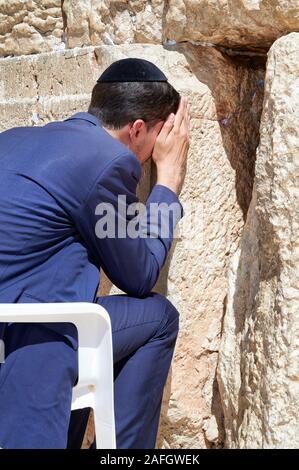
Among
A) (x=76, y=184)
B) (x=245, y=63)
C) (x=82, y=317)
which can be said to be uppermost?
(x=245, y=63)

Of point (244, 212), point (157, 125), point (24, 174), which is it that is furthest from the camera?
point (244, 212)

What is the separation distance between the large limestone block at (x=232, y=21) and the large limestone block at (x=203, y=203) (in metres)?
0.06

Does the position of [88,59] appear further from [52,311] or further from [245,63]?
[52,311]

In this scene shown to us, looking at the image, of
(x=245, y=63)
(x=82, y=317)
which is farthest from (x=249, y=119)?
(x=82, y=317)

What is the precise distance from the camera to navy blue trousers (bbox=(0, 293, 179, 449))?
2.01 meters

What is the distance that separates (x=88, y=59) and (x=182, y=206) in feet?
1.98

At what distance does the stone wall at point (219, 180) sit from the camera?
90.0 inches

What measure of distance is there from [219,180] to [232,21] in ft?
1.60

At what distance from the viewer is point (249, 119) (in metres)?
2.73

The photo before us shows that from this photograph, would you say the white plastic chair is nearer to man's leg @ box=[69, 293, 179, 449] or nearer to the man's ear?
man's leg @ box=[69, 293, 179, 449]

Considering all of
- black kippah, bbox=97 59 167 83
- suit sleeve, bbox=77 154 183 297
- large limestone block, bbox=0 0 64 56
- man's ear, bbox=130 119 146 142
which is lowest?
suit sleeve, bbox=77 154 183 297

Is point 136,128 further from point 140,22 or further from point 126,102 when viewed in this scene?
point 140,22

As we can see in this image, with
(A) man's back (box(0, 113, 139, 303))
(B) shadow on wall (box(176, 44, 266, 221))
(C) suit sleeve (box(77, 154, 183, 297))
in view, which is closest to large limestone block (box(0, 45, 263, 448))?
(B) shadow on wall (box(176, 44, 266, 221))

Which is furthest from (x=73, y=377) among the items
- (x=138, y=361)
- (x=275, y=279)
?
(x=275, y=279)
